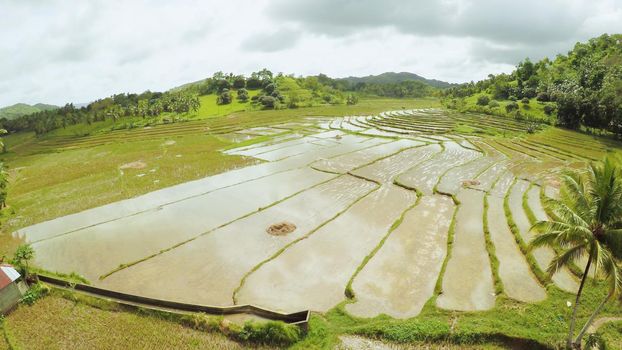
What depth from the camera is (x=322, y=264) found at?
14.8 m

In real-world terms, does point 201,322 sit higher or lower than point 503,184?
lower

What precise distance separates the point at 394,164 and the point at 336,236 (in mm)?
15775

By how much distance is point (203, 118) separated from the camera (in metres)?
71.6

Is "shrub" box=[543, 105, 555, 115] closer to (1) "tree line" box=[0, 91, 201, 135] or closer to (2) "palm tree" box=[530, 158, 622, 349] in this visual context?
(2) "palm tree" box=[530, 158, 622, 349]

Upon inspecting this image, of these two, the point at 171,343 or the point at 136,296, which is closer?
the point at 171,343

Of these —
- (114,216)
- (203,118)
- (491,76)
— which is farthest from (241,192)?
(491,76)

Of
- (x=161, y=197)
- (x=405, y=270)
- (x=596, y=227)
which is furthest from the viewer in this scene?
(x=161, y=197)

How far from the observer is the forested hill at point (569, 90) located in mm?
41688

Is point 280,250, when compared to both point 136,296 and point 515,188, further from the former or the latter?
point 515,188

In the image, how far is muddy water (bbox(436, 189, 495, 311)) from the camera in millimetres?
12039

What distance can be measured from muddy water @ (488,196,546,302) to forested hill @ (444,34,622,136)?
1388 inches

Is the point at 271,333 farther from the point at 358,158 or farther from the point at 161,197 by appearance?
the point at 358,158

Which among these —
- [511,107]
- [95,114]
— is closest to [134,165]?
[95,114]

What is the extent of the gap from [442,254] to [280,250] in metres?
8.11
